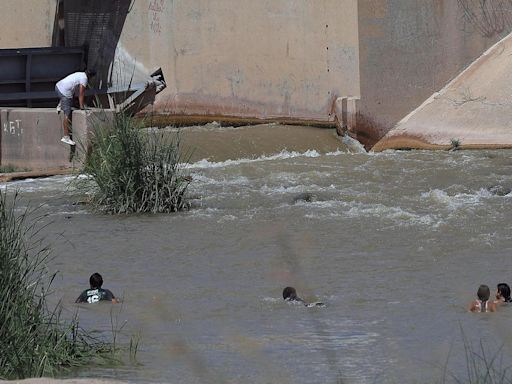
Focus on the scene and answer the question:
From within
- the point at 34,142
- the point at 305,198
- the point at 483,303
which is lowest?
the point at 483,303

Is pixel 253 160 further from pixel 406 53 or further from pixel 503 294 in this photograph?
pixel 503 294

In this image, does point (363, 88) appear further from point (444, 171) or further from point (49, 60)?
point (49, 60)

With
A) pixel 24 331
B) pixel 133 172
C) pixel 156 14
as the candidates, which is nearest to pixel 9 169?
pixel 133 172

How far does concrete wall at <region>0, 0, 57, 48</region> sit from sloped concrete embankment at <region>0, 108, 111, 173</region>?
7460 mm

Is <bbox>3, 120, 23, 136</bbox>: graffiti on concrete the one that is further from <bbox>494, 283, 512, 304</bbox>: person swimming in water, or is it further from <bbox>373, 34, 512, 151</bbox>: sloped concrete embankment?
<bbox>494, 283, 512, 304</bbox>: person swimming in water

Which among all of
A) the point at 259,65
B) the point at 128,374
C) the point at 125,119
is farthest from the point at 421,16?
the point at 128,374

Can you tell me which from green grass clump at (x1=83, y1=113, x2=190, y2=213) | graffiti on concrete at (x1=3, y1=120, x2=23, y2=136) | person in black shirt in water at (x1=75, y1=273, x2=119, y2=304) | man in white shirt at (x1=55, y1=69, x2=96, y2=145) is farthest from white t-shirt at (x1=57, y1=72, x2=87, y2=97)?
person in black shirt in water at (x1=75, y1=273, x2=119, y2=304)

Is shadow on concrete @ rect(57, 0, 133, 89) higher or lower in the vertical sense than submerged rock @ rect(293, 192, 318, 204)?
higher

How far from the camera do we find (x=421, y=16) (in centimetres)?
2158

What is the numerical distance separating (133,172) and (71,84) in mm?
4679

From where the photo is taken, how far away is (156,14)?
2492cm

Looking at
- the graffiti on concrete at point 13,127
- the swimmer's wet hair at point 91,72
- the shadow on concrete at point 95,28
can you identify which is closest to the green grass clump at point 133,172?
the graffiti on concrete at point 13,127

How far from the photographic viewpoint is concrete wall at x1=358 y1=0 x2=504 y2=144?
70.4ft

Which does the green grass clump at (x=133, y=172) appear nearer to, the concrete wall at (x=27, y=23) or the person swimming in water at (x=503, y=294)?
the person swimming in water at (x=503, y=294)
